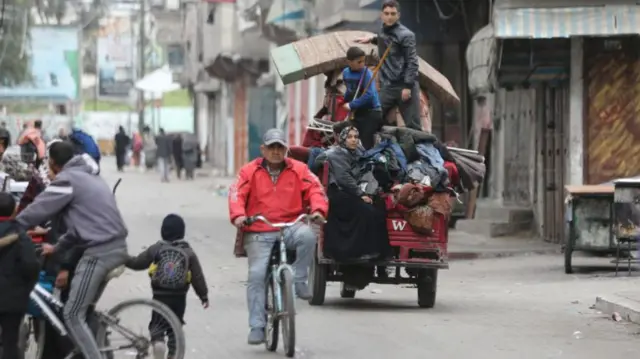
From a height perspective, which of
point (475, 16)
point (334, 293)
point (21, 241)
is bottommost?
point (334, 293)

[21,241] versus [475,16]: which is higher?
[475,16]

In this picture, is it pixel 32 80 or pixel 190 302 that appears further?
pixel 32 80

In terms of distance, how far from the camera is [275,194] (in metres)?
12.3

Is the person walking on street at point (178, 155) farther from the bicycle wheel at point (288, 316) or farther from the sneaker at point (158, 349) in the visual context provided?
the sneaker at point (158, 349)

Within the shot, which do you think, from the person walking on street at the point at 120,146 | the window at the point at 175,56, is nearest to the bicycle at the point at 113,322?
the person walking on street at the point at 120,146

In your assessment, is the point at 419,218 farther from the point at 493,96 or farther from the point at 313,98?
the point at 313,98

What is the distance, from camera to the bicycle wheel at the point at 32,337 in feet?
33.1

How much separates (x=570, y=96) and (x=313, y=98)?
767 inches

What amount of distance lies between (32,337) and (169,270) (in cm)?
102

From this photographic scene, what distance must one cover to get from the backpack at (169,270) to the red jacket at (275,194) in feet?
5.76

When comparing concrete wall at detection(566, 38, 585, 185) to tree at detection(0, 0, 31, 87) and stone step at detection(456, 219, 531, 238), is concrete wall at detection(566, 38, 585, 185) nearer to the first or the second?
stone step at detection(456, 219, 531, 238)

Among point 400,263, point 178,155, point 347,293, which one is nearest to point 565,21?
point 347,293

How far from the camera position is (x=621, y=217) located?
1897 cm

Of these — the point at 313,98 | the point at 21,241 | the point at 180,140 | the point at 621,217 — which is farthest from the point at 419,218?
the point at 180,140
